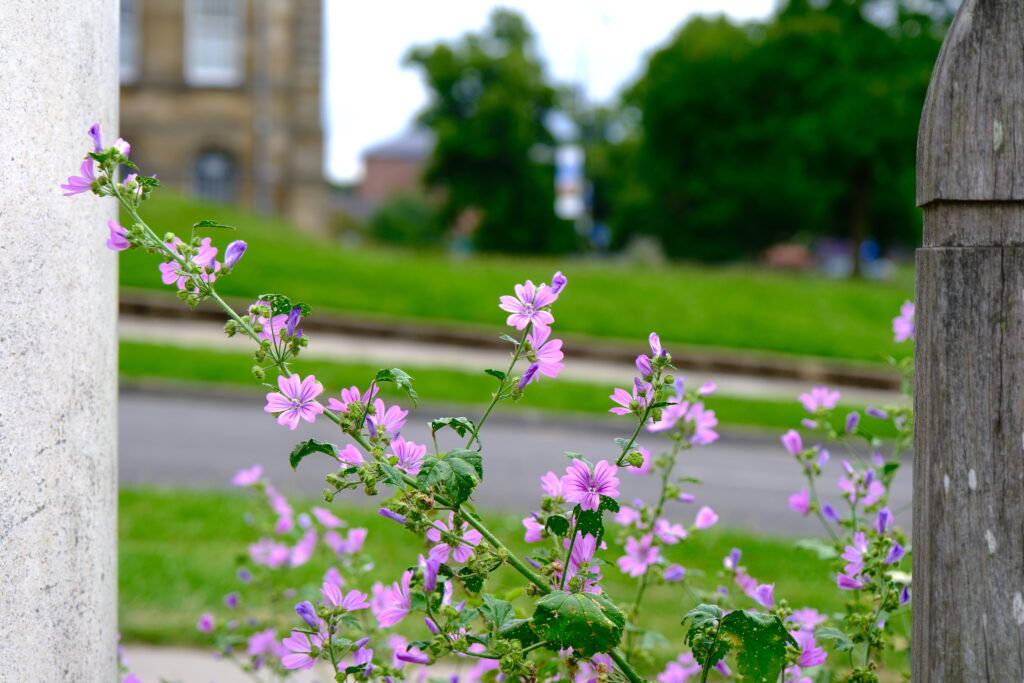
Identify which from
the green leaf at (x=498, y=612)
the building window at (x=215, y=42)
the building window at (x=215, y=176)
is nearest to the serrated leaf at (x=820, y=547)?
the green leaf at (x=498, y=612)

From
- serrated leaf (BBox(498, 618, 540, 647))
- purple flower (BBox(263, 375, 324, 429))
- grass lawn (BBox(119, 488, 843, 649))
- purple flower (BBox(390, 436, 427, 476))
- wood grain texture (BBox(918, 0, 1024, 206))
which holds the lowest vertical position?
grass lawn (BBox(119, 488, 843, 649))

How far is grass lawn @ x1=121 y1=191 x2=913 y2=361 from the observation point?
1400 centimetres

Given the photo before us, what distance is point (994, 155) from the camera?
4.73 feet

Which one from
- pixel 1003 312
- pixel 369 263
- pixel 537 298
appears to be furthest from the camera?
pixel 369 263

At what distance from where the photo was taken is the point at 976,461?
145 cm

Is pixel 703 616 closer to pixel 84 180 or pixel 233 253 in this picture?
pixel 233 253

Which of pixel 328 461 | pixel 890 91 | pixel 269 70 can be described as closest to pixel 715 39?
pixel 890 91

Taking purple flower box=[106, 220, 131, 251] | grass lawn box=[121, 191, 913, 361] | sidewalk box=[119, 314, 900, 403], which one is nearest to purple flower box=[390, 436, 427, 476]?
purple flower box=[106, 220, 131, 251]

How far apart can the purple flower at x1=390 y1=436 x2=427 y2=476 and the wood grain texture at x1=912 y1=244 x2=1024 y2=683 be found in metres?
0.70

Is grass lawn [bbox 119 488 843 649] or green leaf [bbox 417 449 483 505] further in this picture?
grass lawn [bbox 119 488 843 649]

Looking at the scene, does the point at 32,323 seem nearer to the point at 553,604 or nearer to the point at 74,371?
the point at 74,371

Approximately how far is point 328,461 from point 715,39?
3244 cm

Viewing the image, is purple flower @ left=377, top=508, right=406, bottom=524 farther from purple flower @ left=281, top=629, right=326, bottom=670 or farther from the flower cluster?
purple flower @ left=281, top=629, right=326, bottom=670

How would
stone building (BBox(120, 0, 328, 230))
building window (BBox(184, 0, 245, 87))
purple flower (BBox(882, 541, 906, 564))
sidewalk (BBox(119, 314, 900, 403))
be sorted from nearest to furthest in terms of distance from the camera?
purple flower (BBox(882, 541, 906, 564)), sidewalk (BBox(119, 314, 900, 403)), stone building (BBox(120, 0, 328, 230)), building window (BBox(184, 0, 245, 87))
